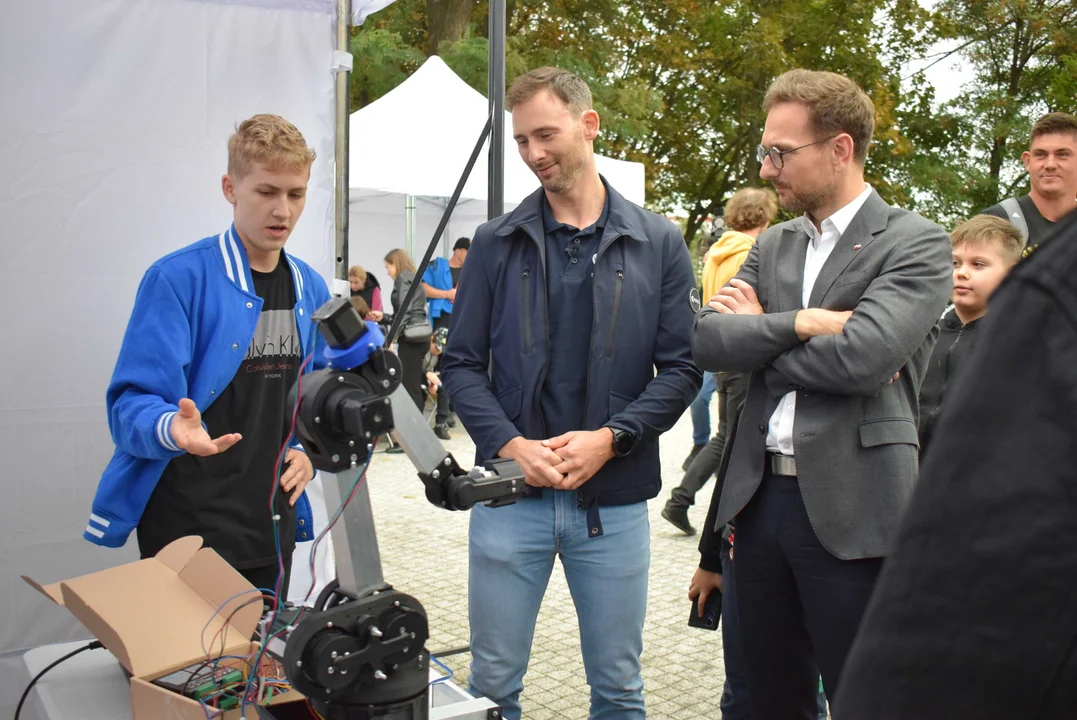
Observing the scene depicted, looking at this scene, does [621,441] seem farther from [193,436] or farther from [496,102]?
[496,102]

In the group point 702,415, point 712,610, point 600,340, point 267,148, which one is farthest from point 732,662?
point 702,415

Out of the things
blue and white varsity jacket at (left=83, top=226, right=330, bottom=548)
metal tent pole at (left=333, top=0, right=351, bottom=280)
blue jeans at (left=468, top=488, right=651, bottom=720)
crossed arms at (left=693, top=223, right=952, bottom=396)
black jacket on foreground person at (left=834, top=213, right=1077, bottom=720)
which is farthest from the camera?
metal tent pole at (left=333, top=0, right=351, bottom=280)

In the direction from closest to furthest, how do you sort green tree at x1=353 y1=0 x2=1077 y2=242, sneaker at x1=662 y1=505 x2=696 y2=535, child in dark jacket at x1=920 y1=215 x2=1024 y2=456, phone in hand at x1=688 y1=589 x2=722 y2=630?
phone in hand at x1=688 y1=589 x2=722 y2=630 → child in dark jacket at x1=920 y1=215 x2=1024 y2=456 → sneaker at x1=662 y1=505 x2=696 y2=535 → green tree at x1=353 y1=0 x2=1077 y2=242

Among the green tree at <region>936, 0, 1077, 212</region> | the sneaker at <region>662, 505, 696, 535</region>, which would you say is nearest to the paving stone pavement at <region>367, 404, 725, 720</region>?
the sneaker at <region>662, 505, 696, 535</region>

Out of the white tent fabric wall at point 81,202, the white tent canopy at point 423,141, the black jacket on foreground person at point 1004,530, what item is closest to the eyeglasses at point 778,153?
the black jacket on foreground person at point 1004,530

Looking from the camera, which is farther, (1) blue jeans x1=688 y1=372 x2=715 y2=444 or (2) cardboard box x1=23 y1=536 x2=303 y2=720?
(1) blue jeans x1=688 y1=372 x2=715 y2=444

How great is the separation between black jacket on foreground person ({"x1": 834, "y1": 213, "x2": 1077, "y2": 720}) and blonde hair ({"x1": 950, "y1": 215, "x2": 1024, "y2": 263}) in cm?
284

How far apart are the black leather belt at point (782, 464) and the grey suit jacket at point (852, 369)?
3 cm

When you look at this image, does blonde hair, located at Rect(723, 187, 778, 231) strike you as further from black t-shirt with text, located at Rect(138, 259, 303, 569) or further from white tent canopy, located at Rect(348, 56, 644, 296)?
white tent canopy, located at Rect(348, 56, 644, 296)

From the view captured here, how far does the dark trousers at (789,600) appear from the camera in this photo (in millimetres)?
2096

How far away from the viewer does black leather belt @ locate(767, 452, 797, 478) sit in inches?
86.0

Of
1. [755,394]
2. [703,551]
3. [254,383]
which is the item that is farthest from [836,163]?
[254,383]

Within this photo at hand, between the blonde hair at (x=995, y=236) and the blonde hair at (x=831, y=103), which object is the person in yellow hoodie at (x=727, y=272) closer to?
the blonde hair at (x=995, y=236)

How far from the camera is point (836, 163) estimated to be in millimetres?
2260
